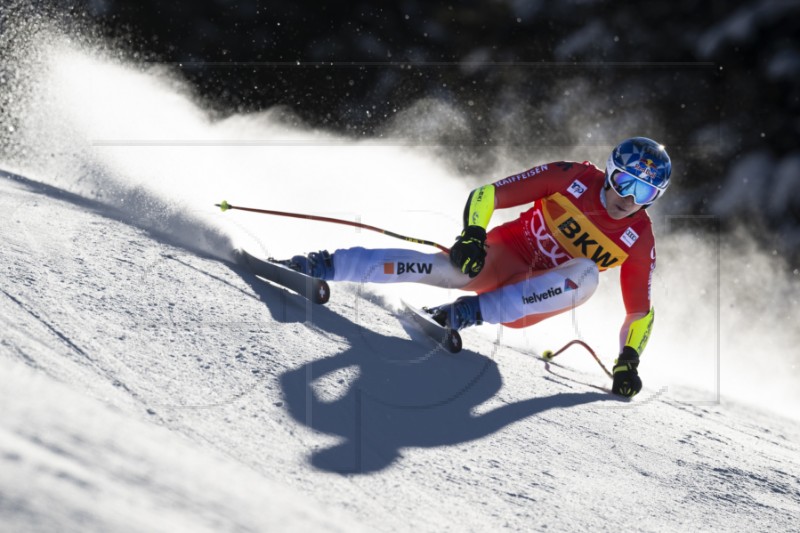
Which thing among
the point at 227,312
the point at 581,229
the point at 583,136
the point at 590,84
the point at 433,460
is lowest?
the point at 433,460

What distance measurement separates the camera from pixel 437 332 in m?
3.34

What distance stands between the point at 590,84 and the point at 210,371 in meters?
8.36

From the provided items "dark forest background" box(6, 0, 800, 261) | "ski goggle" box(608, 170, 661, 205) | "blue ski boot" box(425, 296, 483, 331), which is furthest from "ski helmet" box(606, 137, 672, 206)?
"dark forest background" box(6, 0, 800, 261)

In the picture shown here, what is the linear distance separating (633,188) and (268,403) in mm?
2013


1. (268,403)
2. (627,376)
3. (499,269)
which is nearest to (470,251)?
(499,269)

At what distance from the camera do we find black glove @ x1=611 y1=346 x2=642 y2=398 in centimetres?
346

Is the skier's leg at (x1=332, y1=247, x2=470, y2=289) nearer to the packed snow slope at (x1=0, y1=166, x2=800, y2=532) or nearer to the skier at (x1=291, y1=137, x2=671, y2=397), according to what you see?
the skier at (x1=291, y1=137, x2=671, y2=397)

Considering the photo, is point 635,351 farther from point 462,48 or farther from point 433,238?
point 462,48

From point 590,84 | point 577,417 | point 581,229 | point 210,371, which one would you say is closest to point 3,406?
point 210,371

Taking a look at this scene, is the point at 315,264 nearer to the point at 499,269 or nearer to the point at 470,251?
the point at 470,251

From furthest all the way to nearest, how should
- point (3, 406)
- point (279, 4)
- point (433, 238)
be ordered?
point (279, 4) < point (433, 238) < point (3, 406)

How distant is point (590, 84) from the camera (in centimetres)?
974

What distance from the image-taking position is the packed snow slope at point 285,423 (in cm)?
152

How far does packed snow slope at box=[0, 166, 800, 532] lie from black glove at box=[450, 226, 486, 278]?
372 mm
